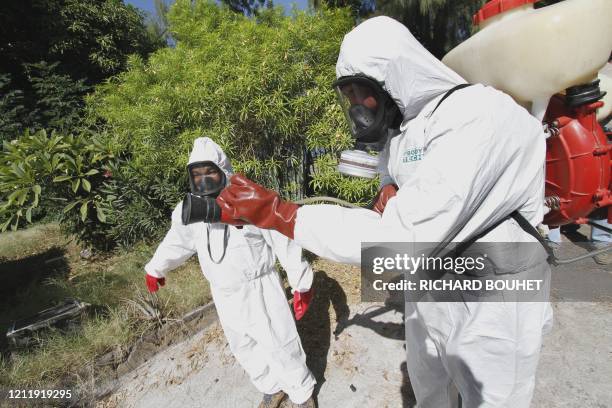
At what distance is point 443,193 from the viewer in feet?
2.73

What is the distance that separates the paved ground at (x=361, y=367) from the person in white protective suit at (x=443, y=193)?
1003 millimetres

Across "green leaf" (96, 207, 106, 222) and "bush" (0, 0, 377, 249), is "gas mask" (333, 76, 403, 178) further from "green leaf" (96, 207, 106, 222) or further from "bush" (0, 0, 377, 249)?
"green leaf" (96, 207, 106, 222)

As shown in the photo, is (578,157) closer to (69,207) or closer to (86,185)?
(86,185)

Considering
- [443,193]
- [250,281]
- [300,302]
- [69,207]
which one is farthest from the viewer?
[69,207]

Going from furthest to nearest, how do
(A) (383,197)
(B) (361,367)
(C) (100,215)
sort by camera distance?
(C) (100,215) < (B) (361,367) < (A) (383,197)

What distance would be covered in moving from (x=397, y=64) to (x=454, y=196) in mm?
510

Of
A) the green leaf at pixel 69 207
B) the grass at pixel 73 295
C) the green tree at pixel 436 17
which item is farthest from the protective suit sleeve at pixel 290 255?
the green tree at pixel 436 17

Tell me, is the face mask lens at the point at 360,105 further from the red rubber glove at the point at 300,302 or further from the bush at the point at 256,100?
the bush at the point at 256,100

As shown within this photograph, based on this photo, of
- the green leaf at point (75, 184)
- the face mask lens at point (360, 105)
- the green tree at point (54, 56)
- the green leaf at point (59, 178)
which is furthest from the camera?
the green tree at point (54, 56)

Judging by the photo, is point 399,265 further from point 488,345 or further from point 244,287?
point 244,287

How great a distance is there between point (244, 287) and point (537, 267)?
147 cm

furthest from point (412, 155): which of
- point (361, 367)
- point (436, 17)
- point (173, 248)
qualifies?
point (436, 17)

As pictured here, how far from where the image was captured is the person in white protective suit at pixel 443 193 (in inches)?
33.9

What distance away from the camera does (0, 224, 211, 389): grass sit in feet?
8.48
